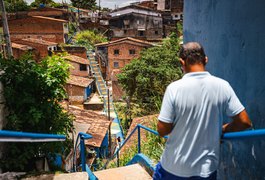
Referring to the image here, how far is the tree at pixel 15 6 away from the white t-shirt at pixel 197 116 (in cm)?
4610

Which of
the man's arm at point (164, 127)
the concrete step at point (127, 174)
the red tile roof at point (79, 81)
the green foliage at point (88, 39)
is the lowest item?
the red tile roof at point (79, 81)

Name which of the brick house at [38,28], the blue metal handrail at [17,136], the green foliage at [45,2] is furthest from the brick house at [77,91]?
the green foliage at [45,2]

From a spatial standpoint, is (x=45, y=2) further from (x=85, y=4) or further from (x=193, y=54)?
(x=193, y=54)

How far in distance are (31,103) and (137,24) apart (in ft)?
115

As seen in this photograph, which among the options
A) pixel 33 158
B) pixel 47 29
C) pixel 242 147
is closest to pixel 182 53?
pixel 242 147

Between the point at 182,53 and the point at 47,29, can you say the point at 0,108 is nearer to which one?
the point at 182,53

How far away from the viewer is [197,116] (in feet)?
7.00

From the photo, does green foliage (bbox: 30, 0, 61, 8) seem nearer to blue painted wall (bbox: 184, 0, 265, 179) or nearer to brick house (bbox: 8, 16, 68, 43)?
brick house (bbox: 8, 16, 68, 43)

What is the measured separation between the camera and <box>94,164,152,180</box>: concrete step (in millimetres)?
5250

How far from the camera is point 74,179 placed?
14.7 feet

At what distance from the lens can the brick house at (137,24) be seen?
39438mm

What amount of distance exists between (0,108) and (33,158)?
131cm

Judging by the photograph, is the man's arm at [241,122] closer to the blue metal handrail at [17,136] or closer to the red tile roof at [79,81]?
the blue metal handrail at [17,136]

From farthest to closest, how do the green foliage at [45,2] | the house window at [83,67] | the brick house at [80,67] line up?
the green foliage at [45,2]
the house window at [83,67]
the brick house at [80,67]
